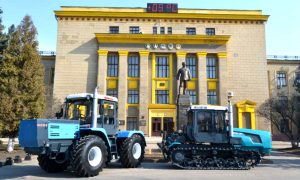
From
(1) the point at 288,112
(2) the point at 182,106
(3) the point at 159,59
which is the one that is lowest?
(2) the point at 182,106

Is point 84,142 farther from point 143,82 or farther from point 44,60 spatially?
point 44,60

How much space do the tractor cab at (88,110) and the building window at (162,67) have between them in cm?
3222

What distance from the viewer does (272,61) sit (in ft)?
168

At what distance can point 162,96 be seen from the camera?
4450 centimetres

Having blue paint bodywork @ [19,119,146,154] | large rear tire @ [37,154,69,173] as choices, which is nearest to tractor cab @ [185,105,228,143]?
blue paint bodywork @ [19,119,146,154]

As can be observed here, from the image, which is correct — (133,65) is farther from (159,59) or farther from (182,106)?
(182,106)

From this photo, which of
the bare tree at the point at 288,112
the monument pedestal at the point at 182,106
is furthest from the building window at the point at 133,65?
the monument pedestal at the point at 182,106

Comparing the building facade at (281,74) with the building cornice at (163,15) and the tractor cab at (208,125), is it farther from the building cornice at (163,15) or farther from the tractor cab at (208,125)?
the tractor cab at (208,125)

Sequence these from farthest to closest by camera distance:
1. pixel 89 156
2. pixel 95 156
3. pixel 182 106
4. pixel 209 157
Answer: pixel 182 106 < pixel 209 157 < pixel 95 156 < pixel 89 156

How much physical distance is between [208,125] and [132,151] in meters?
3.68

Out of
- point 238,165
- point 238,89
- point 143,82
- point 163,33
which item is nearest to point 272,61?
point 238,89

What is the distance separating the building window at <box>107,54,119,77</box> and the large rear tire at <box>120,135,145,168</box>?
3156cm

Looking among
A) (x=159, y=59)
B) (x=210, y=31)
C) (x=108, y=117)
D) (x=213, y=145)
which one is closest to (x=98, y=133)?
(x=108, y=117)

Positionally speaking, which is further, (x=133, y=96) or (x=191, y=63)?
(x=191, y=63)
